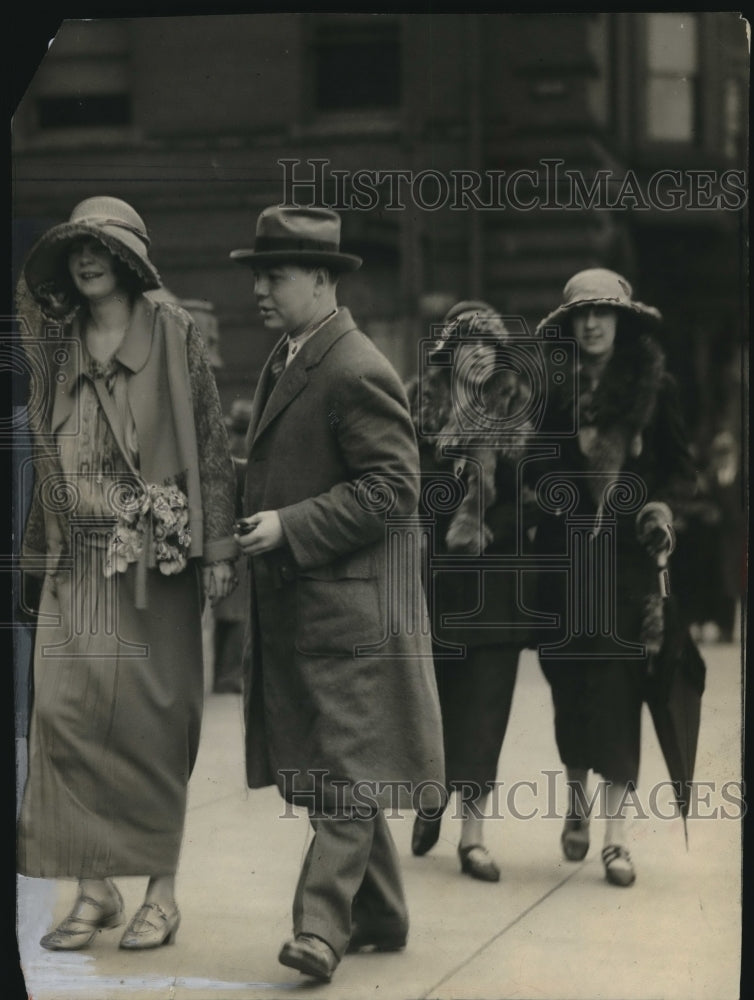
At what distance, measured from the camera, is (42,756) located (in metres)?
6.53

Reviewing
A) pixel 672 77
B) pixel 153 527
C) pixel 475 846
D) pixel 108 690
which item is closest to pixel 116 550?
pixel 153 527

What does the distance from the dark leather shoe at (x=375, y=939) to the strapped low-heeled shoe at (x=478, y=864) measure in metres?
0.30

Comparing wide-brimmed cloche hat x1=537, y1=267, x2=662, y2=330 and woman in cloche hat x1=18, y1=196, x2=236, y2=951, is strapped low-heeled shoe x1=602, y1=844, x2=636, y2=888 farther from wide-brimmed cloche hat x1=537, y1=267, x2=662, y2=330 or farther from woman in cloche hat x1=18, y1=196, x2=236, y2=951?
wide-brimmed cloche hat x1=537, y1=267, x2=662, y2=330

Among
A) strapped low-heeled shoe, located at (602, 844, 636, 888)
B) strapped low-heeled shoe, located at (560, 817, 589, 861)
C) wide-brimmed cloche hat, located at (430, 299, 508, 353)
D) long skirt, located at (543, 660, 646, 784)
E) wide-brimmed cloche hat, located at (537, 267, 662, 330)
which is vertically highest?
wide-brimmed cloche hat, located at (537, 267, 662, 330)

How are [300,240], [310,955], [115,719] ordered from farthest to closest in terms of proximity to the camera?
[115,719] < [300,240] < [310,955]

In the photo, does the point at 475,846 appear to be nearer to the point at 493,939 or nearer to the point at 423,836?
the point at 423,836

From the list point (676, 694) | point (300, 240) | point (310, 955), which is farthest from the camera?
point (676, 694)

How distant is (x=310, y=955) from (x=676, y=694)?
1.41 m

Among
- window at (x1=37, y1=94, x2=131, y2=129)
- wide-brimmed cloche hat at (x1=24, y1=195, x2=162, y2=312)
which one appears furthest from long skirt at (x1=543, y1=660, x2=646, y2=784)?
window at (x1=37, y1=94, x2=131, y2=129)

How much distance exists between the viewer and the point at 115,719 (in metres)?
6.46

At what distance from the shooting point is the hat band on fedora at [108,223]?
6.40 metres

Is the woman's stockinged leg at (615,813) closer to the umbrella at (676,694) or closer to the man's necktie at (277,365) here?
the umbrella at (676,694)

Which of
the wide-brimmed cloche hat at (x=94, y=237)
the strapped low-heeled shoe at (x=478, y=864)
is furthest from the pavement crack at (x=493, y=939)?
the wide-brimmed cloche hat at (x=94, y=237)

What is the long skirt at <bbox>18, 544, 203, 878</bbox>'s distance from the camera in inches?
254
